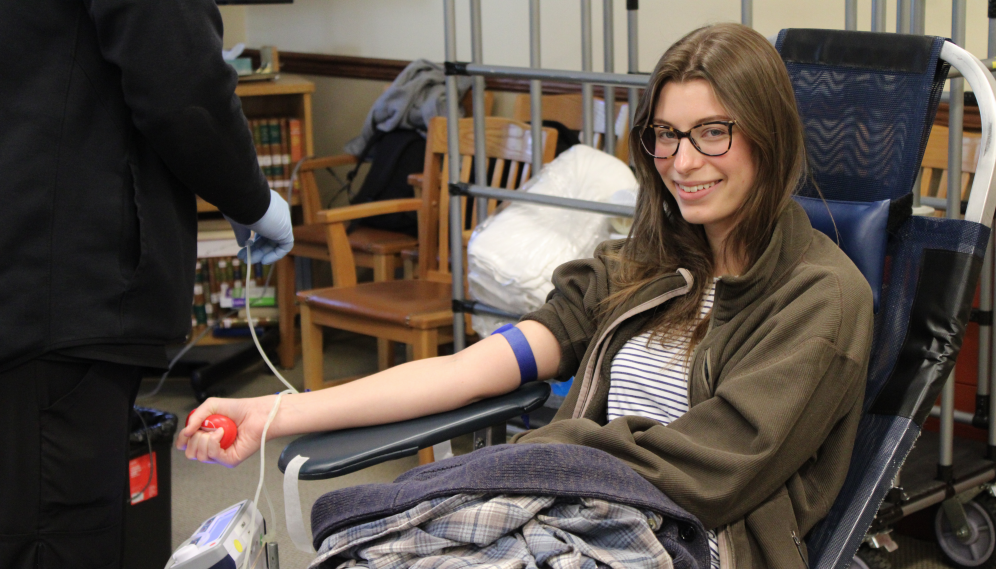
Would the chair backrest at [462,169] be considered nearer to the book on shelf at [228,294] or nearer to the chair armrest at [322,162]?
the chair armrest at [322,162]

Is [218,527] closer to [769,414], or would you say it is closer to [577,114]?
[769,414]

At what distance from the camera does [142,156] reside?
1278 mm

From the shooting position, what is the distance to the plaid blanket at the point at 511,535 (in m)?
0.88

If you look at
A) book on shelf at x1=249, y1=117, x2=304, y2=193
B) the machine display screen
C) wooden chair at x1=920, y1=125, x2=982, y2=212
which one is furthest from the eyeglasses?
book on shelf at x1=249, y1=117, x2=304, y2=193

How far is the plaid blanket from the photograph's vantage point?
883 mm

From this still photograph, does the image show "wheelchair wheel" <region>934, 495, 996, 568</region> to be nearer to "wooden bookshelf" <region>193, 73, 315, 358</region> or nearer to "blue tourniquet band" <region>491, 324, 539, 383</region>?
"blue tourniquet band" <region>491, 324, 539, 383</region>

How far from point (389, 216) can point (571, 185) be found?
129cm

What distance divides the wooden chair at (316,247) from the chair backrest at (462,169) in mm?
179

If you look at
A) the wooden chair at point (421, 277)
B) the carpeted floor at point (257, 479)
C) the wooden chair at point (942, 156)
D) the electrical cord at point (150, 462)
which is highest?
the wooden chair at point (942, 156)

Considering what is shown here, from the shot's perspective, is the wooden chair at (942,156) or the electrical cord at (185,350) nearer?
the wooden chair at (942,156)

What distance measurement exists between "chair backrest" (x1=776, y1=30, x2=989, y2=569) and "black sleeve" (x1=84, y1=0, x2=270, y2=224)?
78 centimetres

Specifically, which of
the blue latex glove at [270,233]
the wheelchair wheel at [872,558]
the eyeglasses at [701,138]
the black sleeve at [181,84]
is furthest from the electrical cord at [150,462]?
the wheelchair wheel at [872,558]

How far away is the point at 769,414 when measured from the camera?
98 centimetres

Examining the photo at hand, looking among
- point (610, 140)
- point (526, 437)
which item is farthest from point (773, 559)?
point (610, 140)
